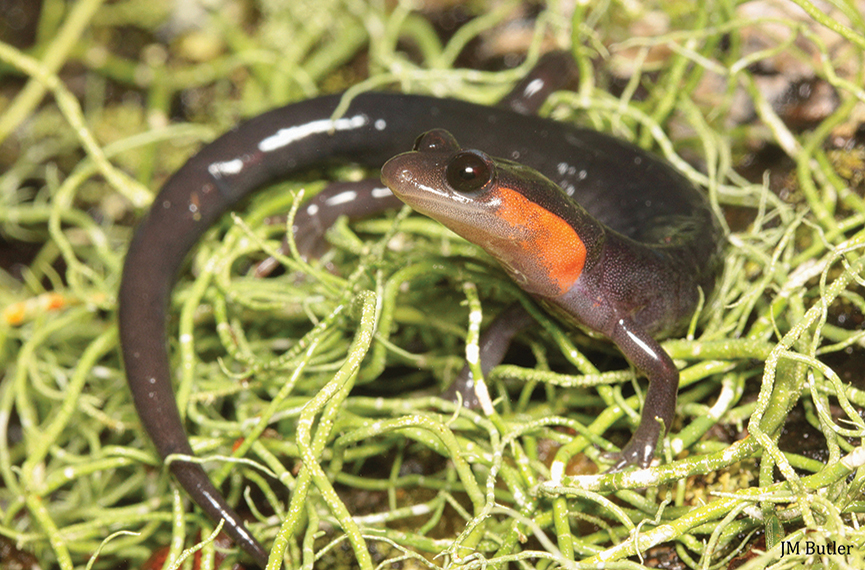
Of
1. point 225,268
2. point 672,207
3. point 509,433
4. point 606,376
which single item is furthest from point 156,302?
point 672,207

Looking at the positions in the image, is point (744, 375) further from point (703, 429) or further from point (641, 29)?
point (641, 29)

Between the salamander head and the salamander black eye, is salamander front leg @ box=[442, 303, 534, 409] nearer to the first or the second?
the salamander head

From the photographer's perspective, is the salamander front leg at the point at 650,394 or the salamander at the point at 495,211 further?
the salamander front leg at the point at 650,394

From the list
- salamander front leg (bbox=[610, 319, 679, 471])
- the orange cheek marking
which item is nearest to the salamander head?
the orange cheek marking

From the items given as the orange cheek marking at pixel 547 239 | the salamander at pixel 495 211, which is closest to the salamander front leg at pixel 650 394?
the salamander at pixel 495 211

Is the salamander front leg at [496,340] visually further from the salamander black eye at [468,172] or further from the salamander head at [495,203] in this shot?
the salamander black eye at [468,172]

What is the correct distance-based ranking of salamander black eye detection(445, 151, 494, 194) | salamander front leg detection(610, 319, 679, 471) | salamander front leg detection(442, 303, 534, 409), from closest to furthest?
1. salamander black eye detection(445, 151, 494, 194)
2. salamander front leg detection(610, 319, 679, 471)
3. salamander front leg detection(442, 303, 534, 409)

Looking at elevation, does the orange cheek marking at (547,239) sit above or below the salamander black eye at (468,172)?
below
